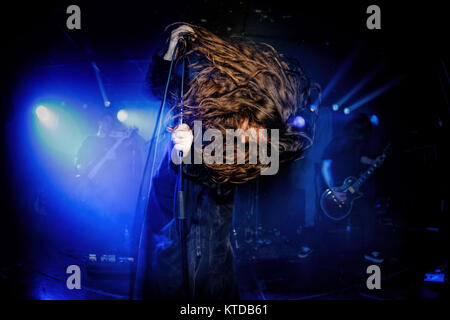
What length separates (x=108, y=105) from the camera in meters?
5.07

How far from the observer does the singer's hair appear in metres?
1.16

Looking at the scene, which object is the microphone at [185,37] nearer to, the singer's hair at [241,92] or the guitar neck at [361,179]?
the singer's hair at [241,92]

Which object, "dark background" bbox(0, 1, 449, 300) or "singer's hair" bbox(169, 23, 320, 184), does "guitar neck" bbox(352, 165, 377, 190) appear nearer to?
"dark background" bbox(0, 1, 449, 300)

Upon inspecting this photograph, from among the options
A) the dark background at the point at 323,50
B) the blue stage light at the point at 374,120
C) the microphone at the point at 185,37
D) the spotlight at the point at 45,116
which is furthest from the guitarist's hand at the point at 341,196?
the spotlight at the point at 45,116

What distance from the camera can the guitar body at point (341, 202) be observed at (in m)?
3.10

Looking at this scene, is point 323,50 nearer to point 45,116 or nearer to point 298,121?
point 298,121

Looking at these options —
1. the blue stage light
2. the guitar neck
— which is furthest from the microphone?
the blue stage light

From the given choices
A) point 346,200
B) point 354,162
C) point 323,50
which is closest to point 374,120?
point 354,162

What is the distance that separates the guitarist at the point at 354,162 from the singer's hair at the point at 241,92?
2.23 m

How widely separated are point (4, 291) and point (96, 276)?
748 millimetres

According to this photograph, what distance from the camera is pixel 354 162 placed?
10.4 ft

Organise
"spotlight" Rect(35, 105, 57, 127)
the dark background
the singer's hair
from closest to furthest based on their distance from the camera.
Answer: the singer's hair → the dark background → "spotlight" Rect(35, 105, 57, 127)

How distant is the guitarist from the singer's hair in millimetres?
2232
